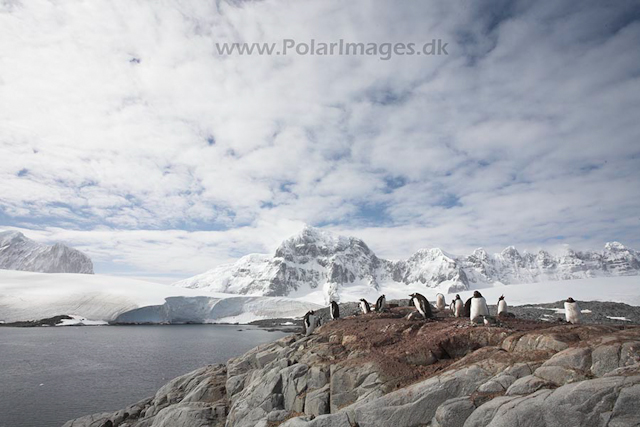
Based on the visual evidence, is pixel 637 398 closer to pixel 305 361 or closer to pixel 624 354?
pixel 624 354

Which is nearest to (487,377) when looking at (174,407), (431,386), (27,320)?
(431,386)

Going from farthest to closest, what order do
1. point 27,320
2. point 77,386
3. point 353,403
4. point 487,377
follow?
point 27,320 < point 77,386 < point 353,403 < point 487,377

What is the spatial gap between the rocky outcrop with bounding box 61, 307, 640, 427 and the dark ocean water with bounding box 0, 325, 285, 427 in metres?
9.90

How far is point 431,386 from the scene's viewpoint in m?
10.9

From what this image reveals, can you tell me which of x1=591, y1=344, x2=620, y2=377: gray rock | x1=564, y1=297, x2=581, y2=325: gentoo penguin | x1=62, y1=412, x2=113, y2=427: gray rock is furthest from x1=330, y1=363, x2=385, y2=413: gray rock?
x1=62, y1=412, x2=113, y2=427: gray rock

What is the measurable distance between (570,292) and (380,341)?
64540mm

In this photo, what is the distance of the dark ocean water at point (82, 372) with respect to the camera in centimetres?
2639

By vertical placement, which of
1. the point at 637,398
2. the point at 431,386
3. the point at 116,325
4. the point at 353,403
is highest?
the point at 637,398

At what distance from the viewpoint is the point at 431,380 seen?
1119cm

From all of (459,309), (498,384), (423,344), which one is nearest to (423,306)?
(459,309)

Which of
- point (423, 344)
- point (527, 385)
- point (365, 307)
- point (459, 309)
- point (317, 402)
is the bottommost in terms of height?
point (317, 402)

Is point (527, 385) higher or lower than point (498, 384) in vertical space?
higher

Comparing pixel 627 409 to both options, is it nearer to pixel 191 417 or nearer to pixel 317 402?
pixel 317 402

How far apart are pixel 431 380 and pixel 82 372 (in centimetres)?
4105
